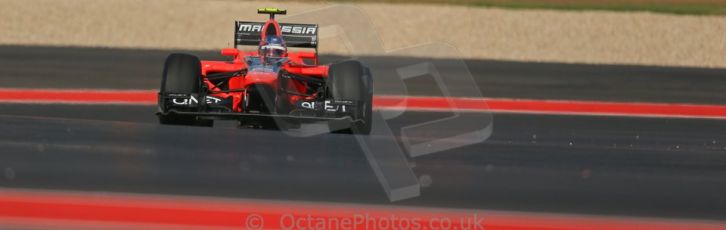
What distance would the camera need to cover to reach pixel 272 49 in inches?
362

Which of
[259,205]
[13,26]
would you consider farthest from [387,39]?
[259,205]

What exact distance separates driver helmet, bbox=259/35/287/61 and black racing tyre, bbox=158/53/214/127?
0.66 m

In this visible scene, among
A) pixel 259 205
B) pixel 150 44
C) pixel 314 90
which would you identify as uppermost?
pixel 150 44

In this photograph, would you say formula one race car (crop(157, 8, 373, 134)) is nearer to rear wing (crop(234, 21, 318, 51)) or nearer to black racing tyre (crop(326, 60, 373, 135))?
black racing tyre (crop(326, 60, 373, 135))

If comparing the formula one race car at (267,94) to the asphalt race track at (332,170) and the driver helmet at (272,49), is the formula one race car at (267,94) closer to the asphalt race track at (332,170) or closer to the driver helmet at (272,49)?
the driver helmet at (272,49)

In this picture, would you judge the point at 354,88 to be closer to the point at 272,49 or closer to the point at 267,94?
the point at 267,94

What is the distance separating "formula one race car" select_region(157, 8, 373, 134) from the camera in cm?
841

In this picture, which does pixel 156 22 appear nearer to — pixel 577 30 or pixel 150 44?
pixel 150 44

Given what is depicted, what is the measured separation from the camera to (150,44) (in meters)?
18.4

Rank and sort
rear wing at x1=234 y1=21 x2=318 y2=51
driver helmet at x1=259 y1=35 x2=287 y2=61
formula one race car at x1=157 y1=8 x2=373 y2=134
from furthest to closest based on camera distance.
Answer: rear wing at x1=234 y1=21 x2=318 y2=51 < driver helmet at x1=259 y1=35 x2=287 y2=61 < formula one race car at x1=157 y1=8 x2=373 y2=134

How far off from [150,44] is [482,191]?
44.3 feet

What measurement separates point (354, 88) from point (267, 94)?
64 cm

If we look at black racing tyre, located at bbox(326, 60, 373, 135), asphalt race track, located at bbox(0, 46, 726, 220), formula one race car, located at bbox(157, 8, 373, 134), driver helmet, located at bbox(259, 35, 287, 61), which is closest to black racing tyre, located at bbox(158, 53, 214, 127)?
formula one race car, located at bbox(157, 8, 373, 134)

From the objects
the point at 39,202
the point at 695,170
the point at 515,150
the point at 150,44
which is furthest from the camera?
the point at 150,44
